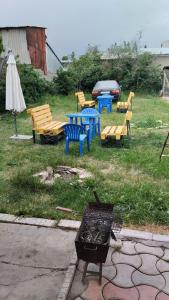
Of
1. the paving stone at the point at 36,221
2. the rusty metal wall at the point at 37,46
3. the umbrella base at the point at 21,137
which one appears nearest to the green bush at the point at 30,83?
the rusty metal wall at the point at 37,46

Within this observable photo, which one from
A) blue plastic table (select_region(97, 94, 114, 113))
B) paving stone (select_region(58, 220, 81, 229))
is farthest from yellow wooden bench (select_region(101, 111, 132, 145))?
blue plastic table (select_region(97, 94, 114, 113))

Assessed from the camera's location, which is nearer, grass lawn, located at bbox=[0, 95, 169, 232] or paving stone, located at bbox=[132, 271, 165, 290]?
paving stone, located at bbox=[132, 271, 165, 290]

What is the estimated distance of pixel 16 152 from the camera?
791 centimetres

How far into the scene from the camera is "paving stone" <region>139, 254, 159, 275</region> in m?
3.43

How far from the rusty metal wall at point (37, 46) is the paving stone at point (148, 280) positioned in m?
19.5

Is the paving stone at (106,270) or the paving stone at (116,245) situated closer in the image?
the paving stone at (106,270)

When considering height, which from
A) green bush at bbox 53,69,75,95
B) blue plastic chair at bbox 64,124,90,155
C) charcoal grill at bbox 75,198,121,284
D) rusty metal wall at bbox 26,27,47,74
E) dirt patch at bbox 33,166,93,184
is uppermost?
rusty metal wall at bbox 26,27,47,74

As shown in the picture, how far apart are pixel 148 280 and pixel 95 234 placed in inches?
28.0

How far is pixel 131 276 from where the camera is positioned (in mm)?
3357

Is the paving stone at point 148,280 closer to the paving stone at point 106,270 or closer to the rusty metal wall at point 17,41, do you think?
the paving stone at point 106,270

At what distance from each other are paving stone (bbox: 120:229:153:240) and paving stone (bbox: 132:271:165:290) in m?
0.69

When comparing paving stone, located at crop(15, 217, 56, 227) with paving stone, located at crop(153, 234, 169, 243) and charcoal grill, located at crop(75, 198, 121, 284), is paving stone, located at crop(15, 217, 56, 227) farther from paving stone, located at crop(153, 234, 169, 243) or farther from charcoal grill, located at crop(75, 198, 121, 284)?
paving stone, located at crop(153, 234, 169, 243)

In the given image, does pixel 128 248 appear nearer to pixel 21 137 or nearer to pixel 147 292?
pixel 147 292

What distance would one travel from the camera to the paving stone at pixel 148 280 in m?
3.25
